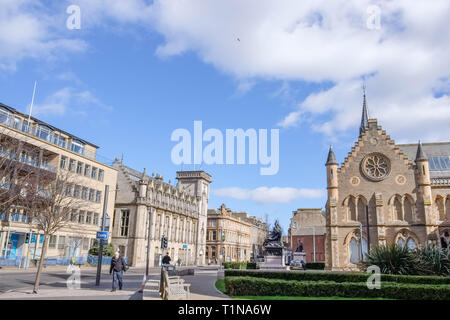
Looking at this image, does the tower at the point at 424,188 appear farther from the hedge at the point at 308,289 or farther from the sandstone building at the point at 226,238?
the sandstone building at the point at 226,238

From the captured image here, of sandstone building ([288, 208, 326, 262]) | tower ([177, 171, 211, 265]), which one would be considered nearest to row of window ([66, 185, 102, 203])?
tower ([177, 171, 211, 265])

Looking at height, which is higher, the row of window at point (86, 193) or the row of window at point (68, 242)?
the row of window at point (86, 193)

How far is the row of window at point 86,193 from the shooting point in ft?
151

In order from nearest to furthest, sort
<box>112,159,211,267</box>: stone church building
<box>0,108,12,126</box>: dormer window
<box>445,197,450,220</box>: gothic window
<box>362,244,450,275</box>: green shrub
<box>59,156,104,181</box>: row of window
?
<box>362,244,450,275</box>: green shrub
<box>0,108,12,126</box>: dormer window
<box>59,156,104,181</box>: row of window
<box>445,197,450,220</box>: gothic window
<box>112,159,211,267</box>: stone church building

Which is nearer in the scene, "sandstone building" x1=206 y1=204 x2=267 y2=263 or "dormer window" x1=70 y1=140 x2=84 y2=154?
"dormer window" x1=70 y1=140 x2=84 y2=154

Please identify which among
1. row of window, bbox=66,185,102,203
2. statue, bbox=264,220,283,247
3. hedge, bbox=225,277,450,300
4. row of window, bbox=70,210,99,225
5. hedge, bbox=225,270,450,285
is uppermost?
row of window, bbox=66,185,102,203

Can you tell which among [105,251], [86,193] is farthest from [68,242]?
[86,193]

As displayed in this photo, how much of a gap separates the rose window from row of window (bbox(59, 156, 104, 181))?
37108 mm

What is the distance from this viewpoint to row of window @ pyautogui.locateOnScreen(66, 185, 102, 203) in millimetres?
46150

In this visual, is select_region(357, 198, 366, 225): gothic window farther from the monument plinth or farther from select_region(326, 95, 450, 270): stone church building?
the monument plinth

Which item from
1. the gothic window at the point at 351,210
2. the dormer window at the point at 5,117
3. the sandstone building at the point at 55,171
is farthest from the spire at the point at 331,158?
the dormer window at the point at 5,117

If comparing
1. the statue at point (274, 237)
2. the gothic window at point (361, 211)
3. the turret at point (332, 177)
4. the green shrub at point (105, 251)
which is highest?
the turret at point (332, 177)

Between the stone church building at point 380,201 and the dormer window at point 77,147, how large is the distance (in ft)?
113

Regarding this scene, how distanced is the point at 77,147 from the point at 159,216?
21322 millimetres
